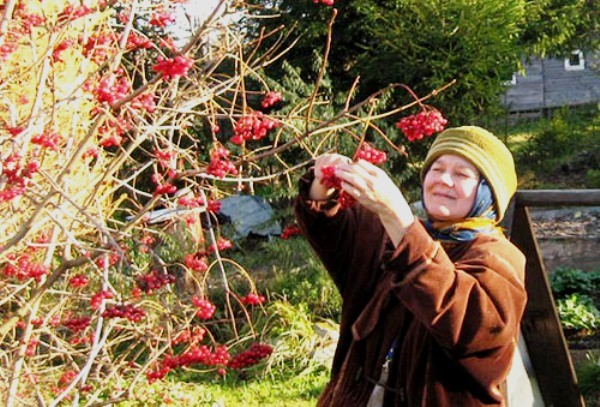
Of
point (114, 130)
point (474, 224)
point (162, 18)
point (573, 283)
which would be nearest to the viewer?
point (474, 224)

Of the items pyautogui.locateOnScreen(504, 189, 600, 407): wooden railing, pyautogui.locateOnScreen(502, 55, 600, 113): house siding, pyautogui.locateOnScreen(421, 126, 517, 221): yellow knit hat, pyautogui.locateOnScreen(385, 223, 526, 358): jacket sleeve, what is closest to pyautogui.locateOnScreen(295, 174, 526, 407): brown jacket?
pyautogui.locateOnScreen(385, 223, 526, 358): jacket sleeve

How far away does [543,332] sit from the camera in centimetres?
331

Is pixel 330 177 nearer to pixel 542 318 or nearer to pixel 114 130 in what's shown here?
pixel 114 130

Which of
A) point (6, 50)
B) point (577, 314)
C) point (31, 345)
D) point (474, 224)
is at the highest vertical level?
point (6, 50)

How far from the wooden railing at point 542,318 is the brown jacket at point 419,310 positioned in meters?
1.22

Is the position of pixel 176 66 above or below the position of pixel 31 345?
above

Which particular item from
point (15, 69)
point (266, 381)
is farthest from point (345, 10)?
point (15, 69)

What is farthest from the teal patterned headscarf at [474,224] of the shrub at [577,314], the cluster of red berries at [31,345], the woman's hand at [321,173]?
the shrub at [577,314]

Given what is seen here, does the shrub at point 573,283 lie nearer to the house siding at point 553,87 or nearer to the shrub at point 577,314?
the shrub at point 577,314

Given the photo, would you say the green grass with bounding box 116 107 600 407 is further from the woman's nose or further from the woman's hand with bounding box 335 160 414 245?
the woman's hand with bounding box 335 160 414 245

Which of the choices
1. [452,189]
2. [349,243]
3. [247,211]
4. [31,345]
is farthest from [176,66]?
[247,211]

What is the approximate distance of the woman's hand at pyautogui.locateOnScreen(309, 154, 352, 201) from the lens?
1.88 meters

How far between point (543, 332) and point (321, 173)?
1.75 meters

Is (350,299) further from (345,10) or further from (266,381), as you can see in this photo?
(345,10)
